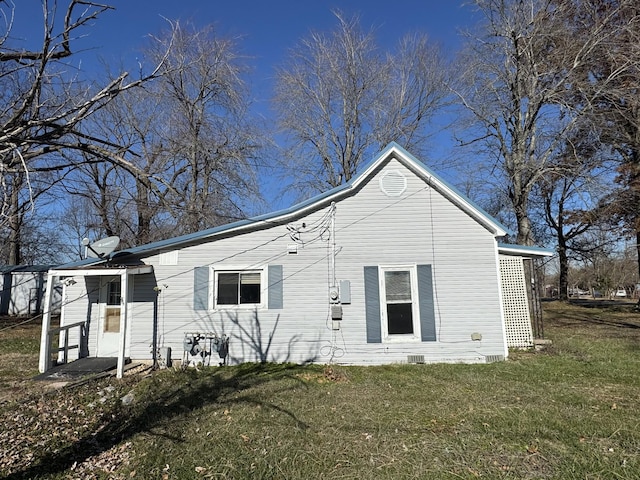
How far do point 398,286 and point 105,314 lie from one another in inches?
266

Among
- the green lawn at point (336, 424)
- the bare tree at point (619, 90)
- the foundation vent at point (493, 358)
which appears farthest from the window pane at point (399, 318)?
the bare tree at point (619, 90)

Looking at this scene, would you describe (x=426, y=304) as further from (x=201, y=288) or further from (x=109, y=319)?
(x=109, y=319)

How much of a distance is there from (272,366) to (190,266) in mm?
2912

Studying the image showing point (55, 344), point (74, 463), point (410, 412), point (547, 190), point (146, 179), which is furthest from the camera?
point (547, 190)

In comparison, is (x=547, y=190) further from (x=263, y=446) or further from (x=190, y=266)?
(x=263, y=446)

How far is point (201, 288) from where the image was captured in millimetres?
8594

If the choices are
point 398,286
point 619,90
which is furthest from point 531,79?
point 398,286

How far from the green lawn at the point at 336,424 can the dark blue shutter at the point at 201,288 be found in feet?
4.78

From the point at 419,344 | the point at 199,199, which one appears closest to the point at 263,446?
the point at 419,344

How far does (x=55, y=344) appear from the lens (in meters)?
11.1

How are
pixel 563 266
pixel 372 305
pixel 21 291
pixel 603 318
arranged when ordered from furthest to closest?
pixel 563 266
pixel 21 291
pixel 603 318
pixel 372 305

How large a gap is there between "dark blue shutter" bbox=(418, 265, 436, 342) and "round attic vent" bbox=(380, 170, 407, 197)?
182 cm

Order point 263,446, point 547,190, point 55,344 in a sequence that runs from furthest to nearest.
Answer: point 547,190
point 55,344
point 263,446

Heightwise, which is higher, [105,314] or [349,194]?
[349,194]
